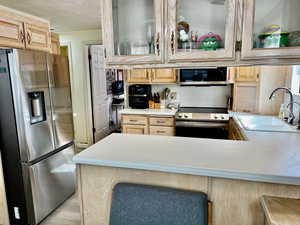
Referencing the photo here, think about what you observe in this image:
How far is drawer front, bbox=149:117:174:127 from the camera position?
3.30 meters

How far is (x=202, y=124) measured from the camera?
314 cm

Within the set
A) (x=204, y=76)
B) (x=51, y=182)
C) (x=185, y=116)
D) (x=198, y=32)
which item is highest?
(x=198, y=32)

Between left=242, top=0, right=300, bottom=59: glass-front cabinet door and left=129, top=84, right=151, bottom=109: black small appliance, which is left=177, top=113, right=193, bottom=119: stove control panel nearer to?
left=129, top=84, right=151, bottom=109: black small appliance

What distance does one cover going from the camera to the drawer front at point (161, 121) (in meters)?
3.30

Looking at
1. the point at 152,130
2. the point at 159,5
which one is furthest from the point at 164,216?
the point at 152,130

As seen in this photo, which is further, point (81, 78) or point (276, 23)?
point (81, 78)

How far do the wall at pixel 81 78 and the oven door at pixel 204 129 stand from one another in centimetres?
208

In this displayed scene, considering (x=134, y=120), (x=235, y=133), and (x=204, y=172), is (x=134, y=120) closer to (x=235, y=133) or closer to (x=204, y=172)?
(x=235, y=133)

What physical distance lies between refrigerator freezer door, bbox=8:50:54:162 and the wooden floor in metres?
0.74

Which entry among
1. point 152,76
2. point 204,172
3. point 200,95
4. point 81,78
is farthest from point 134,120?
point 204,172

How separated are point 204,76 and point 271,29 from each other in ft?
6.52

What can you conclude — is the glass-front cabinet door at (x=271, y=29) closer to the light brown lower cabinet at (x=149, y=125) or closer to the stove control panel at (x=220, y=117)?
Result: the stove control panel at (x=220, y=117)

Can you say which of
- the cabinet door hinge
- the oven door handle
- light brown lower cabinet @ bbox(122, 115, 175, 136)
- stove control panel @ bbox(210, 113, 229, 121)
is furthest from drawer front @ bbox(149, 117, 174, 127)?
the cabinet door hinge

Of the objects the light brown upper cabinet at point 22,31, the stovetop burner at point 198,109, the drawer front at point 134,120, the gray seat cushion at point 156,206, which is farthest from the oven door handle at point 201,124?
the light brown upper cabinet at point 22,31
